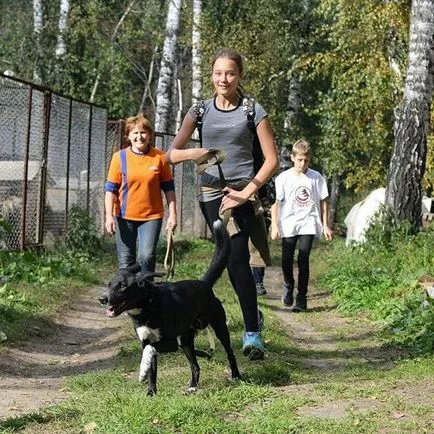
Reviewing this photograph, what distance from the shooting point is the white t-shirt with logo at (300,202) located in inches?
396

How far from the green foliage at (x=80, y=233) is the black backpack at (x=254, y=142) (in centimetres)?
705

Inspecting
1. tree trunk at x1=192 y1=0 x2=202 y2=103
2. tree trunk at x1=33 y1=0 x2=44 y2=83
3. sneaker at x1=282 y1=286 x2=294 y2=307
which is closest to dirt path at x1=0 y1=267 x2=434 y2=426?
sneaker at x1=282 y1=286 x2=294 y2=307

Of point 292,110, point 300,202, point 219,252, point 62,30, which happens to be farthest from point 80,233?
point 62,30

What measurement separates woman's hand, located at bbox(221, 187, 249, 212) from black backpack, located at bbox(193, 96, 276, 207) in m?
0.28

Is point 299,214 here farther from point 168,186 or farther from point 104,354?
point 104,354

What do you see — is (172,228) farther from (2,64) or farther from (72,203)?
(2,64)

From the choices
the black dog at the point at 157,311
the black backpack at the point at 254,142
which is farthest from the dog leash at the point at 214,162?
the black dog at the point at 157,311

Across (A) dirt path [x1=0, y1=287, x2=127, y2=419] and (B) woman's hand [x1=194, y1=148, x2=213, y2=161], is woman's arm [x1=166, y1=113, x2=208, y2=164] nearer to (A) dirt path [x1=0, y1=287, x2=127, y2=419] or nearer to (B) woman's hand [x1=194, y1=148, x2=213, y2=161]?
(B) woman's hand [x1=194, y1=148, x2=213, y2=161]

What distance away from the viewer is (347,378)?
601cm

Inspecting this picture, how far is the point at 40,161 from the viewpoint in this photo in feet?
39.1

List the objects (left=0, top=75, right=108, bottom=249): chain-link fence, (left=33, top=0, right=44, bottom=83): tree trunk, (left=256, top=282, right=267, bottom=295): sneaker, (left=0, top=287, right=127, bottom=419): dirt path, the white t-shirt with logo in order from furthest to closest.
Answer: (left=33, top=0, right=44, bottom=83): tree trunk < (left=0, top=75, right=108, bottom=249): chain-link fence < (left=256, top=282, right=267, bottom=295): sneaker < the white t-shirt with logo < (left=0, top=287, right=127, bottom=419): dirt path

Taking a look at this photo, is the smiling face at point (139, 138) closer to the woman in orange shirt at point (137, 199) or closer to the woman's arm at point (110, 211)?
the woman in orange shirt at point (137, 199)

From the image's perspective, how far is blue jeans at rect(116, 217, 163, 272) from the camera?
299 inches

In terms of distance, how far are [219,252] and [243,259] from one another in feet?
1.01
